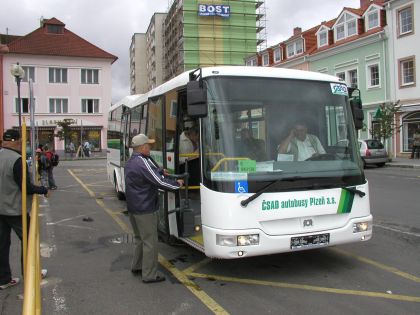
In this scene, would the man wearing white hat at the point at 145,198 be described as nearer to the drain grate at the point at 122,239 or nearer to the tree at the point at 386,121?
the drain grate at the point at 122,239

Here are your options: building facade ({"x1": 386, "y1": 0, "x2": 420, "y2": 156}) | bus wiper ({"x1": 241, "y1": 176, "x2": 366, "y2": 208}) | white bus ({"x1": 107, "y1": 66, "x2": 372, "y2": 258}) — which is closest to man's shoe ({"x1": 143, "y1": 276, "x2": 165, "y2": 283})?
white bus ({"x1": 107, "y1": 66, "x2": 372, "y2": 258})

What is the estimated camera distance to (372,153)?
991 inches

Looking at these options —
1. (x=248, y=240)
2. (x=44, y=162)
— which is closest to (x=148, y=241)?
(x=248, y=240)

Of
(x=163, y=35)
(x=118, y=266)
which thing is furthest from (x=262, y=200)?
(x=163, y=35)

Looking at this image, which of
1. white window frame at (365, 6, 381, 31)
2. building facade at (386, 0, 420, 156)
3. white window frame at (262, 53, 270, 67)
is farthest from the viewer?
white window frame at (262, 53, 270, 67)

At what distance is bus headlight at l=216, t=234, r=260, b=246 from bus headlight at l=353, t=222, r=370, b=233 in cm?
139

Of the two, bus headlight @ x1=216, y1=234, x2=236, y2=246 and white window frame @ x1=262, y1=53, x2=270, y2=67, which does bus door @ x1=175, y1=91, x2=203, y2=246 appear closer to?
bus headlight @ x1=216, y1=234, x2=236, y2=246

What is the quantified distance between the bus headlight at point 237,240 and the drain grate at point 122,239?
9.73 ft

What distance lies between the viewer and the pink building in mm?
49625

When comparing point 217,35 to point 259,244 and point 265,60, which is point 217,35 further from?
point 259,244

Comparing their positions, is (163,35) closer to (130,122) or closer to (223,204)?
(130,122)

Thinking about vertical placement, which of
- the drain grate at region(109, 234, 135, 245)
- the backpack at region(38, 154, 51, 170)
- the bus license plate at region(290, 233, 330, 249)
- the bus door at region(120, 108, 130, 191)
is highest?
the bus door at region(120, 108, 130, 191)

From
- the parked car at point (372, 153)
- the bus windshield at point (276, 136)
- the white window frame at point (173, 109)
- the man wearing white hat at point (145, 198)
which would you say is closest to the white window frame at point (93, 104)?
the parked car at point (372, 153)

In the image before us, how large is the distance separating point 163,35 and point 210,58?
2273cm
